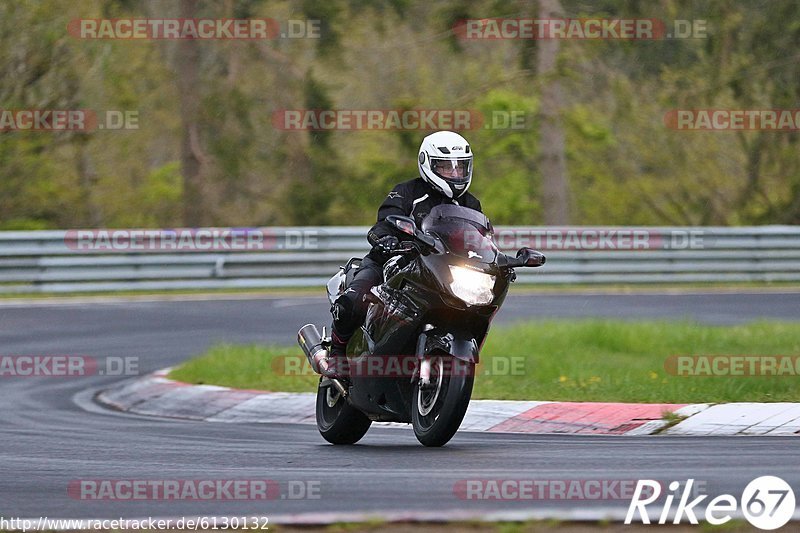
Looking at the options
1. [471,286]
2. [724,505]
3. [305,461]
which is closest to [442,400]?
[471,286]

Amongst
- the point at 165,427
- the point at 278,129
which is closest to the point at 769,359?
the point at 165,427

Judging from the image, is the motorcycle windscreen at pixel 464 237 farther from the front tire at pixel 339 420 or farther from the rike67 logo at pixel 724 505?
the rike67 logo at pixel 724 505

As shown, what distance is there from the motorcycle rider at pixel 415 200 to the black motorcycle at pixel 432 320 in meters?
0.18

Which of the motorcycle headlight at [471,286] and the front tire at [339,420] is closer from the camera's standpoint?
the motorcycle headlight at [471,286]

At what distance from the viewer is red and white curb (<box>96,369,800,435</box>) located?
384 inches

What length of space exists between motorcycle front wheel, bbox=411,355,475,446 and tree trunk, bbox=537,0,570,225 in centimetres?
1977

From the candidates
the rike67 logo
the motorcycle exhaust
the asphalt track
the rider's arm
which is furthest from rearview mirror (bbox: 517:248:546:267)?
the rike67 logo

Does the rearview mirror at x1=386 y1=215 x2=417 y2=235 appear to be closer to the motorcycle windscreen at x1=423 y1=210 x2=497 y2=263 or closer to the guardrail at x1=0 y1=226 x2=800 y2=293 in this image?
the motorcycle windscreen at x1=423 y1=210 x2=497 y2=263

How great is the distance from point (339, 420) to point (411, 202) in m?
1.68

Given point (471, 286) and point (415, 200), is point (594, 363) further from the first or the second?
point (471, 286)

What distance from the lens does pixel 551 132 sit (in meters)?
29.2

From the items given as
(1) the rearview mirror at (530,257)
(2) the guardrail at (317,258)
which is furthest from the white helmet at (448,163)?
(2) the guardrail at (317,258)

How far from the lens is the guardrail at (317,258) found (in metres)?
23.3

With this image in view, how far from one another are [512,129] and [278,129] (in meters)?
6.93
